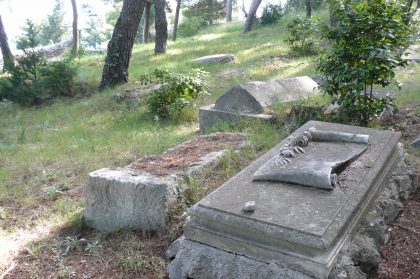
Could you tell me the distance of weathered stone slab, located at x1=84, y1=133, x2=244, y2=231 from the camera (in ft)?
11.4

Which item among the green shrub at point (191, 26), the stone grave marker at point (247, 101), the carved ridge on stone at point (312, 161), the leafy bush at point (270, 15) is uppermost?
the leafy bush at point (270, 15)

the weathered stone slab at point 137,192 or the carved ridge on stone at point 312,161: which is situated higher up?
the carved ridge on stone at point 312,161

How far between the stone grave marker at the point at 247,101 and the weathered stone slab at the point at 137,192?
1.88 meters

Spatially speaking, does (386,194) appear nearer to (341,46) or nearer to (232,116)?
(341,46)

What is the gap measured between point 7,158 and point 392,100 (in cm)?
518

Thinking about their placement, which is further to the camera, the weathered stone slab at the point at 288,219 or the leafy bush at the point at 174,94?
the leafy bush at the point at 174,94

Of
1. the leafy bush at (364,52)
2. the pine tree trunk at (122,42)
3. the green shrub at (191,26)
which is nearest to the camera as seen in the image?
the leafy bush at (364,52)

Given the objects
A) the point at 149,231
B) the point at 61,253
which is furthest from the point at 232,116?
the point at 61,253

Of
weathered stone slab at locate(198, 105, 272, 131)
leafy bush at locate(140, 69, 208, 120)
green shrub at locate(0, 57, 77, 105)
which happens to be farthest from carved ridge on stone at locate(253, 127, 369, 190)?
green shrub at locate(0, 57, 77, 105)

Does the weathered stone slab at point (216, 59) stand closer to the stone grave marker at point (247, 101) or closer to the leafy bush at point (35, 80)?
the leafy bush at point (35, 80)

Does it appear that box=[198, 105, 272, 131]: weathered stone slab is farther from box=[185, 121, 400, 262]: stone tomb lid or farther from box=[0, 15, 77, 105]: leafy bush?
box=[0, 15, 77, 105]: leafy bush

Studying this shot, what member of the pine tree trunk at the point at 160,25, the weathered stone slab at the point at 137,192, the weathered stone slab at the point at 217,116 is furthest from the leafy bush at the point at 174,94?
the pine tree trunk at the point at 160,25

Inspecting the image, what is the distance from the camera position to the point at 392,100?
490 centimetres

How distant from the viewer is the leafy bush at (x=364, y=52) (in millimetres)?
4496
